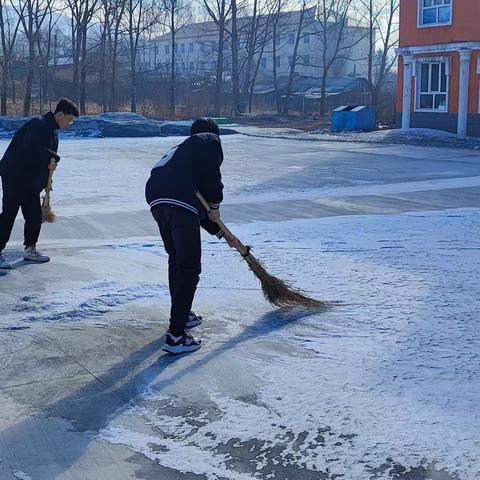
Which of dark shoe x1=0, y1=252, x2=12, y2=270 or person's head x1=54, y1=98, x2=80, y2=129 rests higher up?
person's head x1=54, y1=98, x2=80, y2=129

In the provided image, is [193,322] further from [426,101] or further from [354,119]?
[354,119]

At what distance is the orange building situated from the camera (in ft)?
96.2

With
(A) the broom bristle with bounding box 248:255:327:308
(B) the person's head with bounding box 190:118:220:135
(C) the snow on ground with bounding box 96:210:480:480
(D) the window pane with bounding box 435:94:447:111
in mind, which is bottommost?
(C) the snow on ground with bounding box 96:210:480:480

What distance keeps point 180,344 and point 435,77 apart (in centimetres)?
2843

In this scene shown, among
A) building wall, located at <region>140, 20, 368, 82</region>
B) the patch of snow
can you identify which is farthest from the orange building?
building wall, located at <region>140, 20, 368, 82</region>

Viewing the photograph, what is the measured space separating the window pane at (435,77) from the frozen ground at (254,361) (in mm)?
22341

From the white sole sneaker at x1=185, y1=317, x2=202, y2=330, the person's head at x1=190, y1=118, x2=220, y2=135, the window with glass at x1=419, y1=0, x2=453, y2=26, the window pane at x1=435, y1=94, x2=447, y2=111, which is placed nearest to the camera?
the person's head at x1=190, y1=118, x2=220, y2=135

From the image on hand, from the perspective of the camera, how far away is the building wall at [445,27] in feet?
95.5

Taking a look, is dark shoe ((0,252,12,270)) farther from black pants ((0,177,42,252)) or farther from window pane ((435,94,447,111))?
window pane ((435,94,447,111))

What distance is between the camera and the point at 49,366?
5117 millimetres

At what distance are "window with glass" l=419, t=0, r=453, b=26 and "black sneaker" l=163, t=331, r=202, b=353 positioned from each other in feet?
90.0

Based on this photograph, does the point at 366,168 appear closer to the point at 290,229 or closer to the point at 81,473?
the point at 290,229

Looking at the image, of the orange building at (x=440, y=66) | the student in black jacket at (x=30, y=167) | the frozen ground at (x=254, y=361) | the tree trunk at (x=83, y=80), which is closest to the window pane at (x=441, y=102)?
the orange building at (x=440, y=66)

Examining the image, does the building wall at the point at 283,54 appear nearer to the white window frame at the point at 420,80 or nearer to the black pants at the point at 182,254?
the white window frame at the point at 420,80
